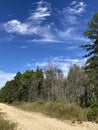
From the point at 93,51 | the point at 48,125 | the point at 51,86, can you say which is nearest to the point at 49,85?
the point at 51,86

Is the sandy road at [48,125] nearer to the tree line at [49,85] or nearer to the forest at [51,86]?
the forest at [51,86]

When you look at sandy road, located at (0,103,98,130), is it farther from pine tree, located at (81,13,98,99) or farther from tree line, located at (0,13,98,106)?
tree line, located at (0,13,98,106)

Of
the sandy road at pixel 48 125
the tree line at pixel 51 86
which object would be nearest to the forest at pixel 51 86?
the tree line at pixel 51 86

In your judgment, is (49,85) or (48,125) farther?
(49,85)

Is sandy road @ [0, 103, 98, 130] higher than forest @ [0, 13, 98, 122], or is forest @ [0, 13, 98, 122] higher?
Result: forest @ [0, 13, 98, 122]

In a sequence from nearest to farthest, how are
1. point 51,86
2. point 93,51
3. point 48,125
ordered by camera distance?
point 48,125 < point 93,51 < point 51,86

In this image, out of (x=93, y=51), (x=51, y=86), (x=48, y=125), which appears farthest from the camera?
(x=51, y=86)

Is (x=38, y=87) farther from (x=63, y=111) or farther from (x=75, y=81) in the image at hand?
(x=63, y=111)

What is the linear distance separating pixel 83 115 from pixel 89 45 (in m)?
18.7

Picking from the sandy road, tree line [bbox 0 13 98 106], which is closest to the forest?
tree line [bbox 0 13 98 106]

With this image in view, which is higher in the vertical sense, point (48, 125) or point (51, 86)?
point (51, 86)

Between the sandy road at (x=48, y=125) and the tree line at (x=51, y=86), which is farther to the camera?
the tree line at (x=51, y=86)

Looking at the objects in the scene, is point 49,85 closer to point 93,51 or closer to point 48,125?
point 93,51

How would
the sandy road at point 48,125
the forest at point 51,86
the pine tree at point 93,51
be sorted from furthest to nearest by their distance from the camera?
1. the forest at point 51,86
2. the pine tree at point 93,51
3. the sandy road at point 48,125
